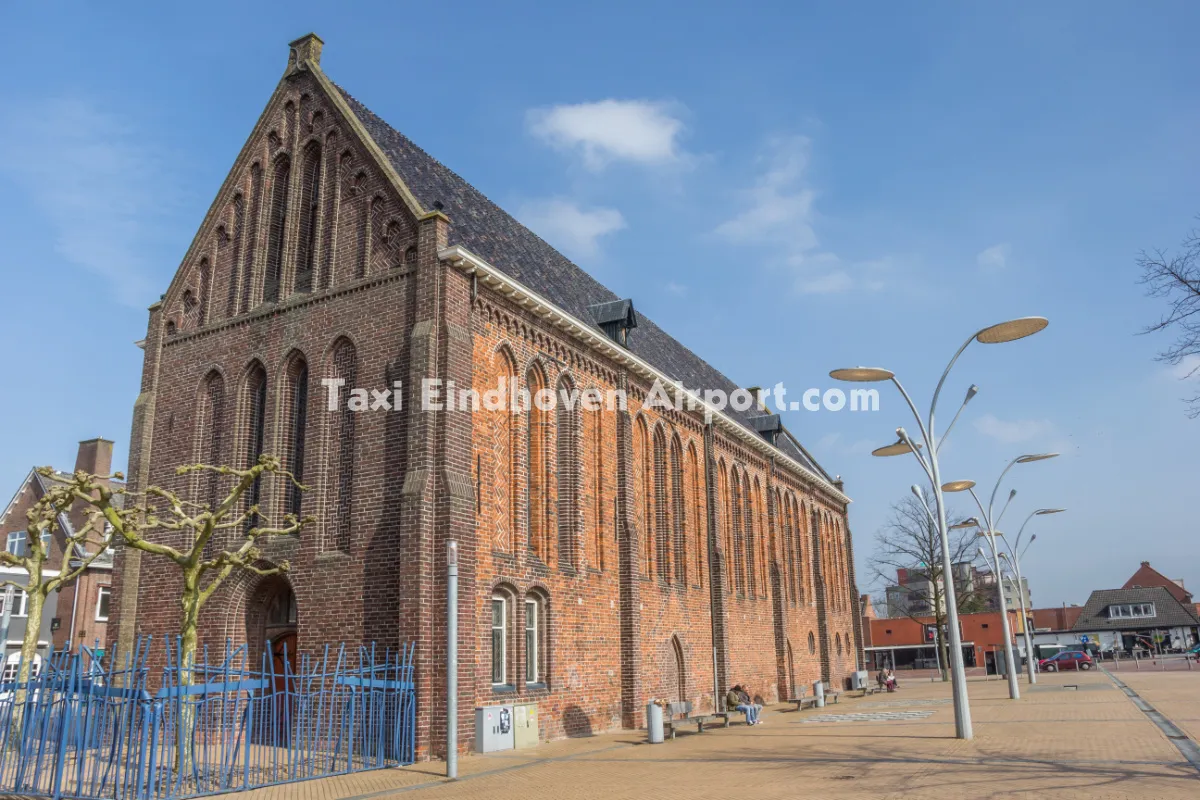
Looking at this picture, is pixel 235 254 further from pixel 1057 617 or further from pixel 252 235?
pixel 1057 617

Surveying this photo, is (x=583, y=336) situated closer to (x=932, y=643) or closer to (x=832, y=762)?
(x=832, y=762)

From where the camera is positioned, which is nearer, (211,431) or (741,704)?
(211,431)

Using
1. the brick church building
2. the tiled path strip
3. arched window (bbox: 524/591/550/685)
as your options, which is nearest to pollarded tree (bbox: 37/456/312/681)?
the brick church building

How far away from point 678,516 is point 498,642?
11.3 m

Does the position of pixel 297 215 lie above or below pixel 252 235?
above

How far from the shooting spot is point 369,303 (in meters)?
20.3

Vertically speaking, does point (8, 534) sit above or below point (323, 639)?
above

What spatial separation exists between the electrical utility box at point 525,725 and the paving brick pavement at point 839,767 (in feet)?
1.42

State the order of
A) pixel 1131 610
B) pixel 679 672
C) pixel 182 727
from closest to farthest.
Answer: pixel 182 727, pixel 679 672, pixel 1131 610

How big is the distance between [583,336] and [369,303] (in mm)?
6204

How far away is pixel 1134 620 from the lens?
94.2 metres

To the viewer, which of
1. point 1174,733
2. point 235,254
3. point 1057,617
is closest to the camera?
point 1174,733

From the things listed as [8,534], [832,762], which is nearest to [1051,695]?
[832,762]

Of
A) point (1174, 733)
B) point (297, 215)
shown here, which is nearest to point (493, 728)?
point (297, 215)
